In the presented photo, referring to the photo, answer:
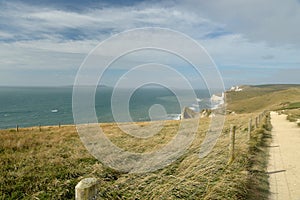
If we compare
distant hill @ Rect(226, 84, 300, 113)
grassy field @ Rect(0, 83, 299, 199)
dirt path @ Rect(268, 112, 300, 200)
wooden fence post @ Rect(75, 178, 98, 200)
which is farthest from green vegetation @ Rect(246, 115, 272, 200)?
distant hill @ Rect(226, 84, 300, 113)

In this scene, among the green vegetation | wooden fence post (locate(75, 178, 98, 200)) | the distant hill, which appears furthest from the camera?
the distant hill

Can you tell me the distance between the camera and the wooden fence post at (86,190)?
266 cm

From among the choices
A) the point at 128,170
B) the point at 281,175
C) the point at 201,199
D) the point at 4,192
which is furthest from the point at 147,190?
the point at 281,175

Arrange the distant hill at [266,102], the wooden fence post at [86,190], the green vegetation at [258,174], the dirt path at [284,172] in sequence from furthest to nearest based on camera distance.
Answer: the distant hill at [266,102]
the dirt path at [284,172]
the green vegetation at [258,174]
the wooden fence post at [86,190]

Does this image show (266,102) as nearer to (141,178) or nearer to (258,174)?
(258,174)

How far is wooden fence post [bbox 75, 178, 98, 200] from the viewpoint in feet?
8.71

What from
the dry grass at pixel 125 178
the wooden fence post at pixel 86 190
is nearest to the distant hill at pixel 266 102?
the dry grass at pixel 125 178

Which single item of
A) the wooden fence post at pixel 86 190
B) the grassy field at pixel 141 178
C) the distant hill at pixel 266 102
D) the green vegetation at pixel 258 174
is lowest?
the distant hill at pixel 266 102

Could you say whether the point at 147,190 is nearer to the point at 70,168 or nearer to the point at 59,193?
the point at 59,193

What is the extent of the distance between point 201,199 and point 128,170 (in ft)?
8.97

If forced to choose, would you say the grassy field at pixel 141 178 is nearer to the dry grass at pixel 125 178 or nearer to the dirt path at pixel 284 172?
the dry grass at pixel 125 178

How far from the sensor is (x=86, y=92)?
796 centimetres

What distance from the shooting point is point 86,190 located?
267 cm

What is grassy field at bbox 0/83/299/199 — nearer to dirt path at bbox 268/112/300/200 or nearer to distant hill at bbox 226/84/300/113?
dirt path at bbox 268/112/300/200
